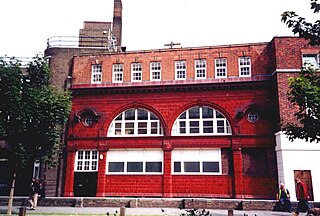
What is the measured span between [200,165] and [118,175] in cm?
605

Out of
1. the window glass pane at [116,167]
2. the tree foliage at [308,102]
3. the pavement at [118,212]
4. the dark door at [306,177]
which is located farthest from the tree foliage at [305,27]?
the window glass pane at [116,167]

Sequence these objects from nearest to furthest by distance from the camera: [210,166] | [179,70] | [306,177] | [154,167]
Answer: [306,177] < [210,166] < [154,167] < [179,70]

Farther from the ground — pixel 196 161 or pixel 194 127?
pixel 194 127

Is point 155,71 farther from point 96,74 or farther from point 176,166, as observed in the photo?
point 176,166

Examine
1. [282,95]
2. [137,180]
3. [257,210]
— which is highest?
[282,95]

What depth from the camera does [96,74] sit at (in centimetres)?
2548

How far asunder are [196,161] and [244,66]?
25.9 feet

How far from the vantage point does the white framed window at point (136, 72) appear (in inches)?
976

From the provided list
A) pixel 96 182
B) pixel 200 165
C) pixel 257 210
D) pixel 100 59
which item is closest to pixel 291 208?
pixel 257 210

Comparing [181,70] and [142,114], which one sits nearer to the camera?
[142,114]

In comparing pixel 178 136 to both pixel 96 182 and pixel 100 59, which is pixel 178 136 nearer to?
pixel 96 182

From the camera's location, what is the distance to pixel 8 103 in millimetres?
15328

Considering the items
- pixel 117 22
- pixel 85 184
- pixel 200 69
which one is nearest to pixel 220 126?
pixel 200 69

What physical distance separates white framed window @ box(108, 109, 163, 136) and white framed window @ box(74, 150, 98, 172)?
2.06 m
